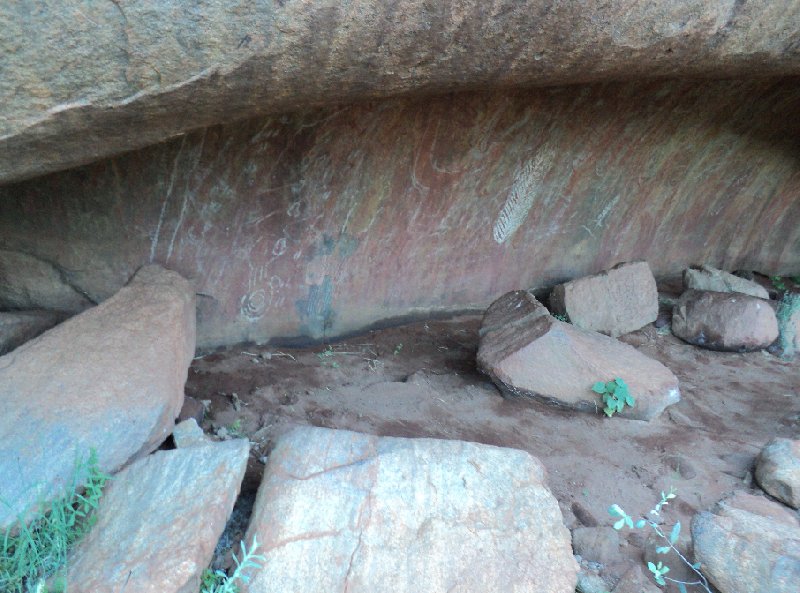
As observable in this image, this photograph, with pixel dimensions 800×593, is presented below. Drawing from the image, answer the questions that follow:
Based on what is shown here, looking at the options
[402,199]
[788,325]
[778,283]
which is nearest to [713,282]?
[788,325]

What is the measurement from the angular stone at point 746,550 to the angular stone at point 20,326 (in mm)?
2935

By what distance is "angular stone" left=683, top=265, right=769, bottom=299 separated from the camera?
5656 millimetres

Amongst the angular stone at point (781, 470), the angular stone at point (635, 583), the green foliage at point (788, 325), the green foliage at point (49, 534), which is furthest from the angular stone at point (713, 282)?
the green foliage at point (49, 534)

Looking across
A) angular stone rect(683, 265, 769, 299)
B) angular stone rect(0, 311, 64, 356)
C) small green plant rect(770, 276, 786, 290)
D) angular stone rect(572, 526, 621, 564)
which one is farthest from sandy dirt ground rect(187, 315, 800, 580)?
small green plant rect(770, 276, 786, 290)

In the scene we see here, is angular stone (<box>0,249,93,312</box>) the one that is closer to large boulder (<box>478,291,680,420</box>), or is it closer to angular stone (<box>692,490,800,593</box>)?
large boulder (<box>478,291,680,420</box>)

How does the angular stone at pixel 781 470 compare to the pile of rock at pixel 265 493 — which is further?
the angular stone at pixel 781 470

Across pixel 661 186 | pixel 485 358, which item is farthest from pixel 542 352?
pixel 661 186

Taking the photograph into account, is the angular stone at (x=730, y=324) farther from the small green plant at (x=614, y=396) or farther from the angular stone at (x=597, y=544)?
the angular stone at (x=597, y=544)

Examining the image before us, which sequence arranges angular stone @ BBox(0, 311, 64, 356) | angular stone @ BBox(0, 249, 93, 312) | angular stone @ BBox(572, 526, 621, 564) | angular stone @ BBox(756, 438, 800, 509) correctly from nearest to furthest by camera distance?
angular stone @ BBox(572, 526, 621, 564)
angular stone @ BBox(756, 438, 800, 509)
angular stone @ BBox(0, 311, 64, 356)
angular stone @ BBox(0, 249, 93, 312)

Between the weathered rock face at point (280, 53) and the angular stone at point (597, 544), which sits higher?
the weathered rock face at point (280, 53)

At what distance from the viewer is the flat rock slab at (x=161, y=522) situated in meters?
1.89

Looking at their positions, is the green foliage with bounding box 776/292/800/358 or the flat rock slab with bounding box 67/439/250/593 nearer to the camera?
the flat rock slab with bounding box 67/439/250/593

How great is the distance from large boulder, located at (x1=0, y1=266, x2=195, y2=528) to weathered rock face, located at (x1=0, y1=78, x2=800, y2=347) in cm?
63

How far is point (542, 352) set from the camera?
3676 mm
